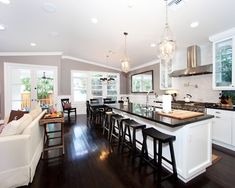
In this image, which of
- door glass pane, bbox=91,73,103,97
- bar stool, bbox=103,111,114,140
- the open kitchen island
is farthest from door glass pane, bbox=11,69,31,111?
the open kitchen island

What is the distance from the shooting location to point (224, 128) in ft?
9.95

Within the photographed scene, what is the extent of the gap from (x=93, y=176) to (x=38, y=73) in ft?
17.2

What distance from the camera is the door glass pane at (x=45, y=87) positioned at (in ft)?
19.4

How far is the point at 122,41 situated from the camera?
15.1ft

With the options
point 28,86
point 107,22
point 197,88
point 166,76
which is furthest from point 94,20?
point 28,86

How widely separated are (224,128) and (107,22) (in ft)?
12.0

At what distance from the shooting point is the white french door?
545 centimetres

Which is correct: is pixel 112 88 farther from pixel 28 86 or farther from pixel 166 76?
pixel 28 86

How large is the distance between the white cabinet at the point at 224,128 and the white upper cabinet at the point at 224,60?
25.2 inches

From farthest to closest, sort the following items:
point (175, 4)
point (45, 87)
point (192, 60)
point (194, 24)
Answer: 1. point (45, 87)
2. point (192, 60)
3. point (194, 24)
4. point (175, 4)

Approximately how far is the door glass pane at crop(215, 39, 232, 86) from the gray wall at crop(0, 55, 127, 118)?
18.3ft

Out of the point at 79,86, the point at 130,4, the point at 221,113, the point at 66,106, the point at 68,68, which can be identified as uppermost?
Answer: the point at 130,4

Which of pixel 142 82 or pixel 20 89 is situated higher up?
pixel 142 82

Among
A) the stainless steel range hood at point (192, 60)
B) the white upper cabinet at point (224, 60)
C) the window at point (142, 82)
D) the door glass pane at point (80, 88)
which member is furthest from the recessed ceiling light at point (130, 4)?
the door glass pane at point (80, 88)
